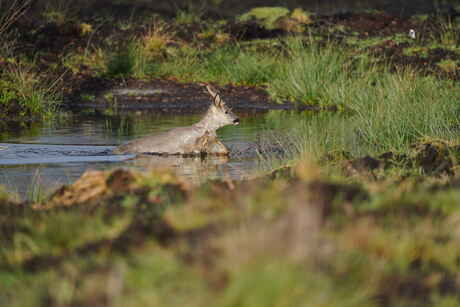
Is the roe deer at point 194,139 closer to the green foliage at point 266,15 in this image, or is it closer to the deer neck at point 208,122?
the deer neck at point 208,122

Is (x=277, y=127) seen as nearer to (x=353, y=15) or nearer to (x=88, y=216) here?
(x=88, y=216)

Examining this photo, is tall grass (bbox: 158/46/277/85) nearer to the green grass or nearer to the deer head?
the green grass

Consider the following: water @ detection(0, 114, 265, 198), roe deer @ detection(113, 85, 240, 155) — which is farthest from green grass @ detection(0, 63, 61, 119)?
roe deer @ detection(113, 85, 240, 155)

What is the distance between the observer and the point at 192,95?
764 inches

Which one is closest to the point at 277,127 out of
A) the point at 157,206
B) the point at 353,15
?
the point at 157,206

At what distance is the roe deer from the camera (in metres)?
11.6

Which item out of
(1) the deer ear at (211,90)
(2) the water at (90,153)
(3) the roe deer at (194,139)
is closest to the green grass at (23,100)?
(2) the water at (90,153)

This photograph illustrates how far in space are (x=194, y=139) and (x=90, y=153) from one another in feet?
4.33

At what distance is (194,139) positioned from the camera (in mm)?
11750

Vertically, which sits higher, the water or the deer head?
the deer head

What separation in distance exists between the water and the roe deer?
0.21m

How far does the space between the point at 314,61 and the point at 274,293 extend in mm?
13737

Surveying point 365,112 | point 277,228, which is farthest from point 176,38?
point 277,228

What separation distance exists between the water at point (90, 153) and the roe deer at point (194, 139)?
21 cm
